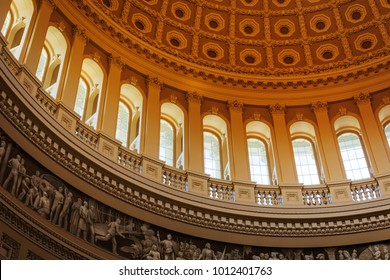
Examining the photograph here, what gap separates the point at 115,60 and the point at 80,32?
5.13 ft

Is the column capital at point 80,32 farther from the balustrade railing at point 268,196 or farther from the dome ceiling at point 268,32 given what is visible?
the balustrade railing at point 268,196

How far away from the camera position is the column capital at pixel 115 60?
21312mm

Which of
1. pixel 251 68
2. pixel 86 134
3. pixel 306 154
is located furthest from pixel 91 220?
pixel 251 68

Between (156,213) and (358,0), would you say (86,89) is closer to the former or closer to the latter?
(156,213)

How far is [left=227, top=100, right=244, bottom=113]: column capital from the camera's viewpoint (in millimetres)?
23125

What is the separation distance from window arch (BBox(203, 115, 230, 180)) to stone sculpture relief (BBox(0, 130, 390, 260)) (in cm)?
373

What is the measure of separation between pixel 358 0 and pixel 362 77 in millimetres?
3805

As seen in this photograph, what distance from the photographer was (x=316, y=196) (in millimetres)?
20016

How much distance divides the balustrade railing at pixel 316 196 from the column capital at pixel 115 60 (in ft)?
24.8

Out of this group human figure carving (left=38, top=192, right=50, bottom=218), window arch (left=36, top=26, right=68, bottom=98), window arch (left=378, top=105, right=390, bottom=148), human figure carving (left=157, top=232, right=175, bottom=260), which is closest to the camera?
human figure carving (left=38, top=192, right=50, bottom=218)

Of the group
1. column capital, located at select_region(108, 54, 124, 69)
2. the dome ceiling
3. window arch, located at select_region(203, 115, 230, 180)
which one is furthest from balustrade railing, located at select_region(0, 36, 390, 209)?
the dome ceiling

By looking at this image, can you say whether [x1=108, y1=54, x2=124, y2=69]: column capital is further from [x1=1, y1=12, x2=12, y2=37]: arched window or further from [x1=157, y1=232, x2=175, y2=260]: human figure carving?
[x1=157, y1=232, x2=175, y2=260]: human figure carving

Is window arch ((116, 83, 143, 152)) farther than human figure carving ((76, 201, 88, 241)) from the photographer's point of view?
Yes

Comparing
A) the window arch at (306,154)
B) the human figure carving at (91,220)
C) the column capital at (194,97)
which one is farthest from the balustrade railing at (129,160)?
the window arch at (306,154)
